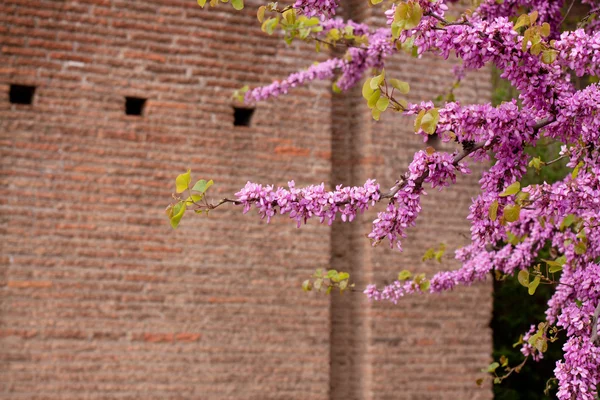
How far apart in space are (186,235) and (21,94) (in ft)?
4.49

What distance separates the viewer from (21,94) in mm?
5480

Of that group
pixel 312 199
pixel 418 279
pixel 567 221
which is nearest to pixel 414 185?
pixel 312 199

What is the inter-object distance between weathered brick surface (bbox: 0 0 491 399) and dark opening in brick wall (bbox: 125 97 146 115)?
9 cm

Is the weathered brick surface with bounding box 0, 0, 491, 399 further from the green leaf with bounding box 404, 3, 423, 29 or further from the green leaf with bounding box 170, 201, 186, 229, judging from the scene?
the green leaf with bounding box 404, 3, 423, 29

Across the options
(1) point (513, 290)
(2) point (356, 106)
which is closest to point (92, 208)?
(2) point (356, 106)

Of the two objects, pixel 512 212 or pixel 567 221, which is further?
pixel 567 221

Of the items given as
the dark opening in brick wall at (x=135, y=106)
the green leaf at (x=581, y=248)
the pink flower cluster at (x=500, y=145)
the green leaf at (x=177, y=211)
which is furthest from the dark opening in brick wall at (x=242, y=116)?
the green leaf at (x=177, y=211)

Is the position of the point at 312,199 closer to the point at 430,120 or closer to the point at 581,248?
the point at 430,120

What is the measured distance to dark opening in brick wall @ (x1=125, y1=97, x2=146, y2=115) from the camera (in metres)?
5.70

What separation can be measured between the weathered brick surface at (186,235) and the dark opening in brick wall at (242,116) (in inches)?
3.3

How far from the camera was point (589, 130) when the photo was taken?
2656mm

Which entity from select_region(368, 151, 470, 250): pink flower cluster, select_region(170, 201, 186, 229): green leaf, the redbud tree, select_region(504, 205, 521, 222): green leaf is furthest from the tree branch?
select_region(170, 201, 186, 229): green leaf

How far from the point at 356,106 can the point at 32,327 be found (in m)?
2.76

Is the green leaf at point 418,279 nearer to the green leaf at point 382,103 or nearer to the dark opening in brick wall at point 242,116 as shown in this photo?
the green leaf at point 382,103
